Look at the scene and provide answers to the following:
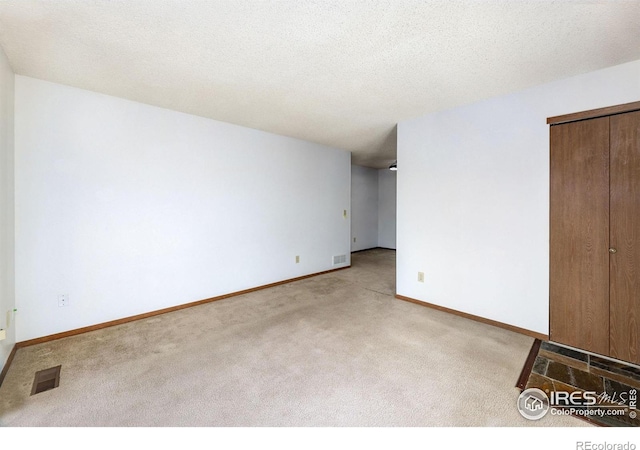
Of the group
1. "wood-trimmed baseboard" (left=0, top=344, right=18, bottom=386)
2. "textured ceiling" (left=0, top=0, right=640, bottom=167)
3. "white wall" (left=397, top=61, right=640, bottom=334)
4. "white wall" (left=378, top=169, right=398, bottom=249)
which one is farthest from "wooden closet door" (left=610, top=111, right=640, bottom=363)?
"white wall" (left=378, top=169, right=398, bottom=249)

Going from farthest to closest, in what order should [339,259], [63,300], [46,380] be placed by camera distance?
[339,259]
[63,300]
[46,380]

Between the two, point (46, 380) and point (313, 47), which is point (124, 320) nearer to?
point (46, 380)

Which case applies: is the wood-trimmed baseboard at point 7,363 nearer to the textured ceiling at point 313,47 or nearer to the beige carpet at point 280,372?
the beige carpet at point 280,372

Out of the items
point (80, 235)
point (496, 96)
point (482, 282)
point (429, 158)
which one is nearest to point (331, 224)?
point (429, 158)

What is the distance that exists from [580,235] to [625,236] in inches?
10.4

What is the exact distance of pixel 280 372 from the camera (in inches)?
79.7

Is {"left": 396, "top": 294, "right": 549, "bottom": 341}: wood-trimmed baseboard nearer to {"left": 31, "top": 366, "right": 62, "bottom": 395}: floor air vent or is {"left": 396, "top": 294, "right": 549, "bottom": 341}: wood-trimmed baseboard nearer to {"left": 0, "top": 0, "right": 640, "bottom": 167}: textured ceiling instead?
{"left": 0, "top": 0, "right": 640, "bottom": 167}: textured ceiling

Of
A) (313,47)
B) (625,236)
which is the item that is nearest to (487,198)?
(625,236)

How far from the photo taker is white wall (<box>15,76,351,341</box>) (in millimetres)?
2450

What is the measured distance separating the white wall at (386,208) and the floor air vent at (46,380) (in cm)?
709

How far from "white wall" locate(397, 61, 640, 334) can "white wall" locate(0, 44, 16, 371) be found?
3834mm

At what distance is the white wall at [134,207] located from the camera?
245 centimetres

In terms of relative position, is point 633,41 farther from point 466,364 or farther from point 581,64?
point 466,364

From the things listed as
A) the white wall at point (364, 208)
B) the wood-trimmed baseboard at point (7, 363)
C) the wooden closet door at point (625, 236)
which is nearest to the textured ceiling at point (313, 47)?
the wooden closet door at point (625, 236)
